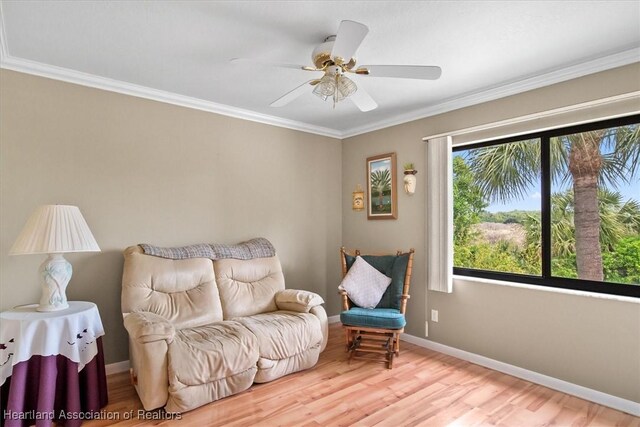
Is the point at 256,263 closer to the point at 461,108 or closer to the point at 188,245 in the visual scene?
the point at 188,245

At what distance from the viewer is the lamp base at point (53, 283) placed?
2.34 metres

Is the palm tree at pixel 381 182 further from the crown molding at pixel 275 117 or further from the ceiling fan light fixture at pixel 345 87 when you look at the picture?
the ceiling fan light fixture at pixel 345 87

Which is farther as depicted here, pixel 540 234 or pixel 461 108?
pixel 461 108

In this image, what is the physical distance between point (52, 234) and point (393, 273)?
2883 mm

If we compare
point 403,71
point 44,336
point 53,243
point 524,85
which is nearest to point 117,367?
point 44,336

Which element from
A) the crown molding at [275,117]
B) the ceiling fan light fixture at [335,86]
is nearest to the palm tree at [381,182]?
the crown molding at [275,117]

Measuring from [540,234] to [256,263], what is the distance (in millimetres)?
2614

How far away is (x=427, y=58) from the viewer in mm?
2578

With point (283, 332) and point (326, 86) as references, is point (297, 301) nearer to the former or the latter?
point (283, 332)

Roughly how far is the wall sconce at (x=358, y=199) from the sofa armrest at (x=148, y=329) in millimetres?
2689

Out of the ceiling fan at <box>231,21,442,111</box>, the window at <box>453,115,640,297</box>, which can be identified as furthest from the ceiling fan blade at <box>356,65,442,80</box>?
the window at <box>453,115,640,297</box>

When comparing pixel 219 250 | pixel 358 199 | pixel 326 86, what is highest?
pixel 326 86

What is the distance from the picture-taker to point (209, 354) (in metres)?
2.42

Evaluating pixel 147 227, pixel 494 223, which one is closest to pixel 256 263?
pixel 147 227
